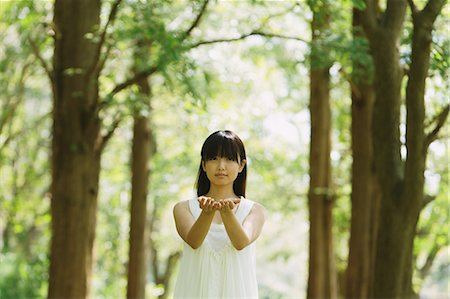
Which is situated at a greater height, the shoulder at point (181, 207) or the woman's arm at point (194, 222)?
the shoulder at point (181, 207)

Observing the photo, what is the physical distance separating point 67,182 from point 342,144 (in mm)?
10368

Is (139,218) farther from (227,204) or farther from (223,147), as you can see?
(227,204)

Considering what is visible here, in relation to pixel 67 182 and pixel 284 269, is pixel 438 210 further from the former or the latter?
pixel 284 269

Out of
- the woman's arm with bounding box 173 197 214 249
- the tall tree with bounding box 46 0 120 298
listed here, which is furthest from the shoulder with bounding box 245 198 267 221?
the tall tree with bounding box 46 0 120 298

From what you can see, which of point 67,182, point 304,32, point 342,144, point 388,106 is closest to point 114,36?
point 67,182

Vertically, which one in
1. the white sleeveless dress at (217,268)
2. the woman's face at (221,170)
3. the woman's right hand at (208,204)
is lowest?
the white sleeveless dress at (217,268)

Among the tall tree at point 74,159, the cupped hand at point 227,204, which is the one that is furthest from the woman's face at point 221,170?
the tall tree at point 74,159

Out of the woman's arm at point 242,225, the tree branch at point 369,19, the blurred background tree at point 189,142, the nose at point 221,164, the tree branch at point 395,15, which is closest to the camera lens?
the woman's arm at point 242,225

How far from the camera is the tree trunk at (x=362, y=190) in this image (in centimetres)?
1176

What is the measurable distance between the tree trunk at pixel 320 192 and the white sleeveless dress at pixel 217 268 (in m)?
7.90

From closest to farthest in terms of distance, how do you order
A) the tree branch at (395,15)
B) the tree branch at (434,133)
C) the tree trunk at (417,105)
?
the tree trunk at (417,105) → the tree branch at (434,133) → the tree branch at (395,15)

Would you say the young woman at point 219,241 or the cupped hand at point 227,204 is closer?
the cupped hand at point 227,204

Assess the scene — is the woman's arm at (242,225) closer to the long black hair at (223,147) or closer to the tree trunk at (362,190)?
the long black hair at (223,147)

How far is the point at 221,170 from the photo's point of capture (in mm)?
4898
